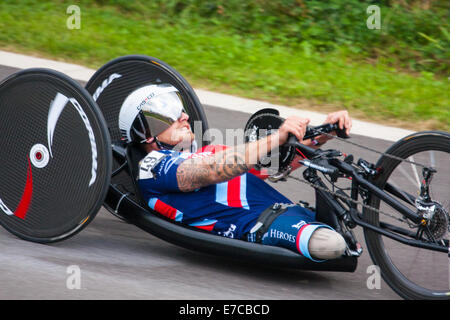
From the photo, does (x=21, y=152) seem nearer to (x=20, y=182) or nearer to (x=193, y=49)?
(x=20, y=182)

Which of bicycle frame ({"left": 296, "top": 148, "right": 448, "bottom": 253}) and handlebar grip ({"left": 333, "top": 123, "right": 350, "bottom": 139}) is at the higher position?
handlebar grip ({"left": 333, "top": 123, "right": 350, "bottom": 139})

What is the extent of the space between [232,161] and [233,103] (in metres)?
3.77

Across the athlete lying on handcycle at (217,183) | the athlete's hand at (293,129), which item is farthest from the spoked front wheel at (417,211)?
the athlete's hand at (293,129)

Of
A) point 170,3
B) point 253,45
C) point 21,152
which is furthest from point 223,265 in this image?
point 170,3

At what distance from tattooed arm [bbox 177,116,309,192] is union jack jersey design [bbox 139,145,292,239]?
93 millimetres

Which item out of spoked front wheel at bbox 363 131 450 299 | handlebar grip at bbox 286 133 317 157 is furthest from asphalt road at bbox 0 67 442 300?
handlebar grip at bbox 286 133 317 157

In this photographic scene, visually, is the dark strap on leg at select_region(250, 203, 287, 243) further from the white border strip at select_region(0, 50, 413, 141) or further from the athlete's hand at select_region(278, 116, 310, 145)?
the white border strip at select_region(0, 50, 413, 141)

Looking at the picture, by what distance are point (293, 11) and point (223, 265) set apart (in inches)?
290

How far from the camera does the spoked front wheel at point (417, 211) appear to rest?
11.0 ft

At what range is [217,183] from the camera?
369cm

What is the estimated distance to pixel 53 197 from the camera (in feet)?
12.6

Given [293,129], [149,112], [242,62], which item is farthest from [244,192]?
[242,62]

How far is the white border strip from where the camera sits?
6.71 metres

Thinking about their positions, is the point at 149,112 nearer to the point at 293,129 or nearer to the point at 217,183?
the point at 217,183
